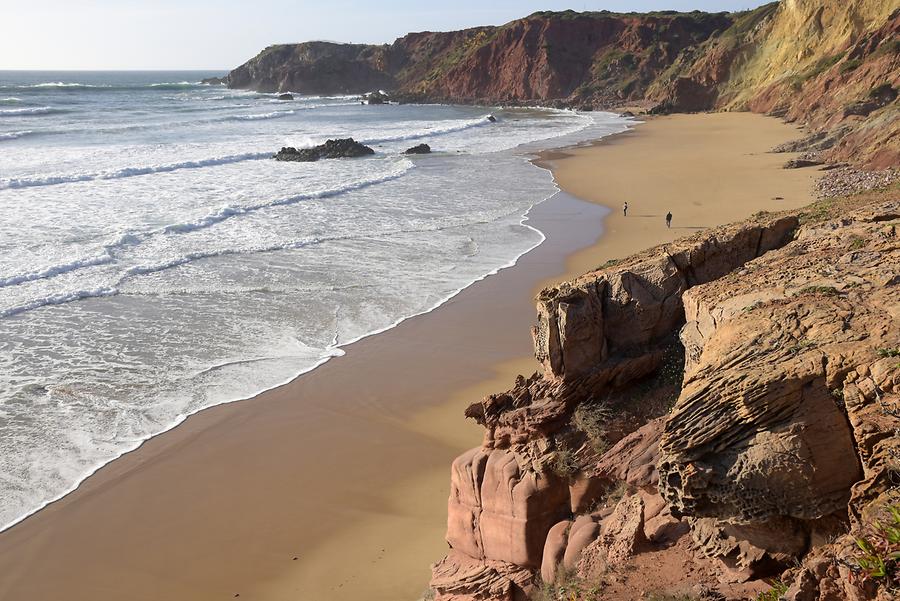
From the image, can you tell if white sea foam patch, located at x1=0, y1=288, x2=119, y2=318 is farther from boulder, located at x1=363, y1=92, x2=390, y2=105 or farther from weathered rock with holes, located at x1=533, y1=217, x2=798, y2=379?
boulder, located at x1=363, y1=92, x2=390, y2=105

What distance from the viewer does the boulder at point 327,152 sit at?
1858 inches

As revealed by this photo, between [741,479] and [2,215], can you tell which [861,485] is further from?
[2,215]

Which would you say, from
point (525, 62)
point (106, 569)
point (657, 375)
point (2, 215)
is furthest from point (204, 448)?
point (525, 62)

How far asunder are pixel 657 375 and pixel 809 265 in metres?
1.89

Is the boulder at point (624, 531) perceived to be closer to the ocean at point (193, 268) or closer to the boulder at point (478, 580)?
the boulder at point (478, 580)

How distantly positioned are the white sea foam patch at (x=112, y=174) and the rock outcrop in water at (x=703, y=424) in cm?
3361

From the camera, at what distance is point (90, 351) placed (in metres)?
16.2

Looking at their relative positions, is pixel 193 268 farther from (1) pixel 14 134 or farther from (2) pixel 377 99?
(2) pixel 377 99

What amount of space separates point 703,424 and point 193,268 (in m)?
19.1

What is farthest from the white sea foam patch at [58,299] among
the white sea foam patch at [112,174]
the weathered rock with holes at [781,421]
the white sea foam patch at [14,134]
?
the white sea foam patch at [14,134]

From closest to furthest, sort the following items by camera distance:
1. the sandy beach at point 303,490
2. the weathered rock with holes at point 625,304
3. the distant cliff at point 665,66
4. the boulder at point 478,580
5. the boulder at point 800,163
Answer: the boulder at point 478,580 < the weathered rock with holes at point 625,304 < the sandy beach at point 303,490 < the boulder at point 800,163 < the distant cliff at point 665,66

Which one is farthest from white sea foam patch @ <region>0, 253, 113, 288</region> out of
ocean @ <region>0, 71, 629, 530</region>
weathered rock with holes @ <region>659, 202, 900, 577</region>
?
weathered rock with holes @ <region>659, 202, 900, 577</region>

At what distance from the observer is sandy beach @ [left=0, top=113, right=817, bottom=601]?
981 centimetres

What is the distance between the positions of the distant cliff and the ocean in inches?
695
